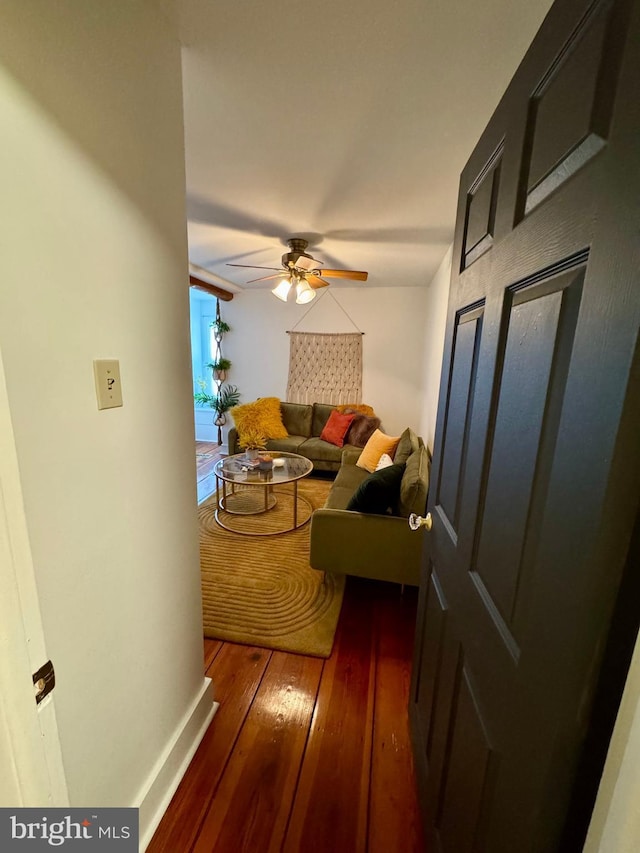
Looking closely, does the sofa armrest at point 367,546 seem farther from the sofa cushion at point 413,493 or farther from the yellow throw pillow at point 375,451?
the yellow throw pillow at point 375,451

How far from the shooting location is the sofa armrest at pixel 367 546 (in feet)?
6.68

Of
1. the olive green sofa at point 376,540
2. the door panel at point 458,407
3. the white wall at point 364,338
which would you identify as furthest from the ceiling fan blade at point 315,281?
the door panel at point 458,407

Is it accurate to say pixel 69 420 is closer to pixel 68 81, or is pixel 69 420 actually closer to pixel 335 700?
pixel 68 81

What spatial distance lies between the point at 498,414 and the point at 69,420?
96 cm

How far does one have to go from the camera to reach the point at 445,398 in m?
1.21

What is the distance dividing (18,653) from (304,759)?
4.34 ft

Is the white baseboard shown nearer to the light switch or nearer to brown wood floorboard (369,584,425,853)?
brown wood floorboard (369,584,425,853)

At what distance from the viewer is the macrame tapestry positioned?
4938 mm

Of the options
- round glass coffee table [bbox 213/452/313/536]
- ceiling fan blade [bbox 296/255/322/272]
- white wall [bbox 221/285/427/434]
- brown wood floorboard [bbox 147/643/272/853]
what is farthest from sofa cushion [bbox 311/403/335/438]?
brown wood floorboard [bbox 147/643/272/853]

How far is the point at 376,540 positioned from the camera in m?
2.06

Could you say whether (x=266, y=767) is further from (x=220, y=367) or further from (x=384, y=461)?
(x=220, y=367)

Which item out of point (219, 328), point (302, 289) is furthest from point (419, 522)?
point (219, 328)

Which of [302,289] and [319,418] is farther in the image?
[319,418]

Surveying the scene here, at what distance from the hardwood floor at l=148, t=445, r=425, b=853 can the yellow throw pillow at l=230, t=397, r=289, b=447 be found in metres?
2.78
